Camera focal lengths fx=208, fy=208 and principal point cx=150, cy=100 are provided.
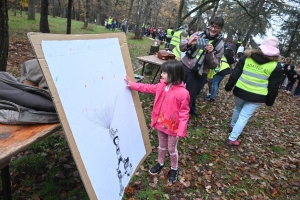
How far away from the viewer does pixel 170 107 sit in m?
2.41

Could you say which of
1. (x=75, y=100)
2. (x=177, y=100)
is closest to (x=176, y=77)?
(x=177, y=100)

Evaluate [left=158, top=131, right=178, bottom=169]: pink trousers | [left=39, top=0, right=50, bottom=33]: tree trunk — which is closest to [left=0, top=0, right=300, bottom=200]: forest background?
[left=158, top=131, right=178, bottom=169]: pink trousers

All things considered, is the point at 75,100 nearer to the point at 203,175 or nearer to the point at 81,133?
the point at 81,133

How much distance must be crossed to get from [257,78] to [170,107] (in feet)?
6.40

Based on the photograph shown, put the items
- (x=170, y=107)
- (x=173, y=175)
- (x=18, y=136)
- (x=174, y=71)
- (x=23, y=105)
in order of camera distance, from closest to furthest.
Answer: (x=18, y=136), (x=23, y=105), (x=174, y=71), (x=170, y=107), (x=173, y=175)

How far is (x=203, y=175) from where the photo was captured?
10.4ft

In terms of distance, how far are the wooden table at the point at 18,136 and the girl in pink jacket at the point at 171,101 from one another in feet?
3.48

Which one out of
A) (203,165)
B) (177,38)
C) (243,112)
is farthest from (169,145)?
(177,38)

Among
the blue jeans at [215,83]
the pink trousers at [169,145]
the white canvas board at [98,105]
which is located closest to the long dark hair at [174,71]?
the white canvas board at [98,105]

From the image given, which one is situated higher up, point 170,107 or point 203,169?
point 170,107

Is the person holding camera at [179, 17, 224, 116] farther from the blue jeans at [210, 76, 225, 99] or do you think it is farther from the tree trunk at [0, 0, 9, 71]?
the tree trunk at [0, 0, 9, 71]

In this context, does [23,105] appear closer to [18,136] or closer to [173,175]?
[18,136]

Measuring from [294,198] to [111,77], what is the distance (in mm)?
3202

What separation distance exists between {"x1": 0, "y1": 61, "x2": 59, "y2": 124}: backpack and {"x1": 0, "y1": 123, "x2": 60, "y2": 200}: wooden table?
0.14 feet
